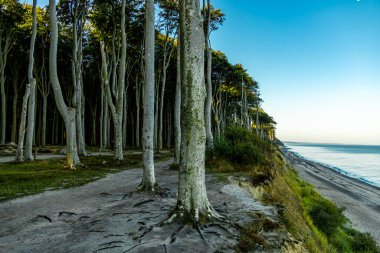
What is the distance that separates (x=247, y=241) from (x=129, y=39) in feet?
76.4

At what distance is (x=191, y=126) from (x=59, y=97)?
10286 millimetres

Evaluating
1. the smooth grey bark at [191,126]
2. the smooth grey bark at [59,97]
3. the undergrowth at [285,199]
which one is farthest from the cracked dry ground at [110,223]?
the smooth grey bark at [59,97]

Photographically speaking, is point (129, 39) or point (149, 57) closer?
point (149, 57)

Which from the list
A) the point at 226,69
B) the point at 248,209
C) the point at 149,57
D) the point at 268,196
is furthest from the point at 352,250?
the point at 226,69

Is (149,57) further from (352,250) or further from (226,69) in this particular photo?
(226,69)

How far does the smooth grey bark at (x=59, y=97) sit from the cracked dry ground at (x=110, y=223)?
A: 17.3 ft

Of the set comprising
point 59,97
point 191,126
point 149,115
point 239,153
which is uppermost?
point 59,97

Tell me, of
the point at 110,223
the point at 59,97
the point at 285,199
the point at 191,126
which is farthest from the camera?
the point at 59,97

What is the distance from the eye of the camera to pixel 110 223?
5.59 meters

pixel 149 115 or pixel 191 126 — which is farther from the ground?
pixel 149 115

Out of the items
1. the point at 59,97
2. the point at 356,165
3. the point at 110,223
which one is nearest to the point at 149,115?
the point at 110,223

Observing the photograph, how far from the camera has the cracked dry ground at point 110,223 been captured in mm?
4434

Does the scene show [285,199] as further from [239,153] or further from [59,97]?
[59,97]

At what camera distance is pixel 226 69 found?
33281mm
